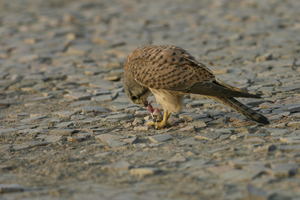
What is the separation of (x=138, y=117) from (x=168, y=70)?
117 centimetres

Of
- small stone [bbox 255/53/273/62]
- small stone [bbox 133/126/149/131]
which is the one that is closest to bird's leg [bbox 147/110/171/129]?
small stone [bbox 133/126/149/131]

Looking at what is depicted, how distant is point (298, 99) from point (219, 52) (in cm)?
375

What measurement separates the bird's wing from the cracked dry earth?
505mm

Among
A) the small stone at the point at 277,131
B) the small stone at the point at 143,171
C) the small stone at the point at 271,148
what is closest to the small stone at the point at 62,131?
the small stone at the point at 143,171

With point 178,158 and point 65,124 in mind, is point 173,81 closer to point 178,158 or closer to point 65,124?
point 178,158

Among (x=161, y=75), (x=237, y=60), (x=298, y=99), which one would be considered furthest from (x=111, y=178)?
(x=237, y=60)

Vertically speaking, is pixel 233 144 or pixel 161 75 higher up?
pixel 161 75

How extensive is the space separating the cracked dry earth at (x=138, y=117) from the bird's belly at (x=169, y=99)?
0.26 m

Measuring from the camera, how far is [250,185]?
4.75 m

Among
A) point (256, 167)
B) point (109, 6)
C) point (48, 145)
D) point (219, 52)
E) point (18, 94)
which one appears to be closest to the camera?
point (256, 167)

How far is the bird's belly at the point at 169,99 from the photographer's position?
22.4 ft

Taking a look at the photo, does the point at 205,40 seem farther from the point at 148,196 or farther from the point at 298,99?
the point at 148,196

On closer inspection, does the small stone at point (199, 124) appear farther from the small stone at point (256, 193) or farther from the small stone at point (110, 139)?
the small stone at point (256, 193)

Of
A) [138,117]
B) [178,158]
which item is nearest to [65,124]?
[138,117]
